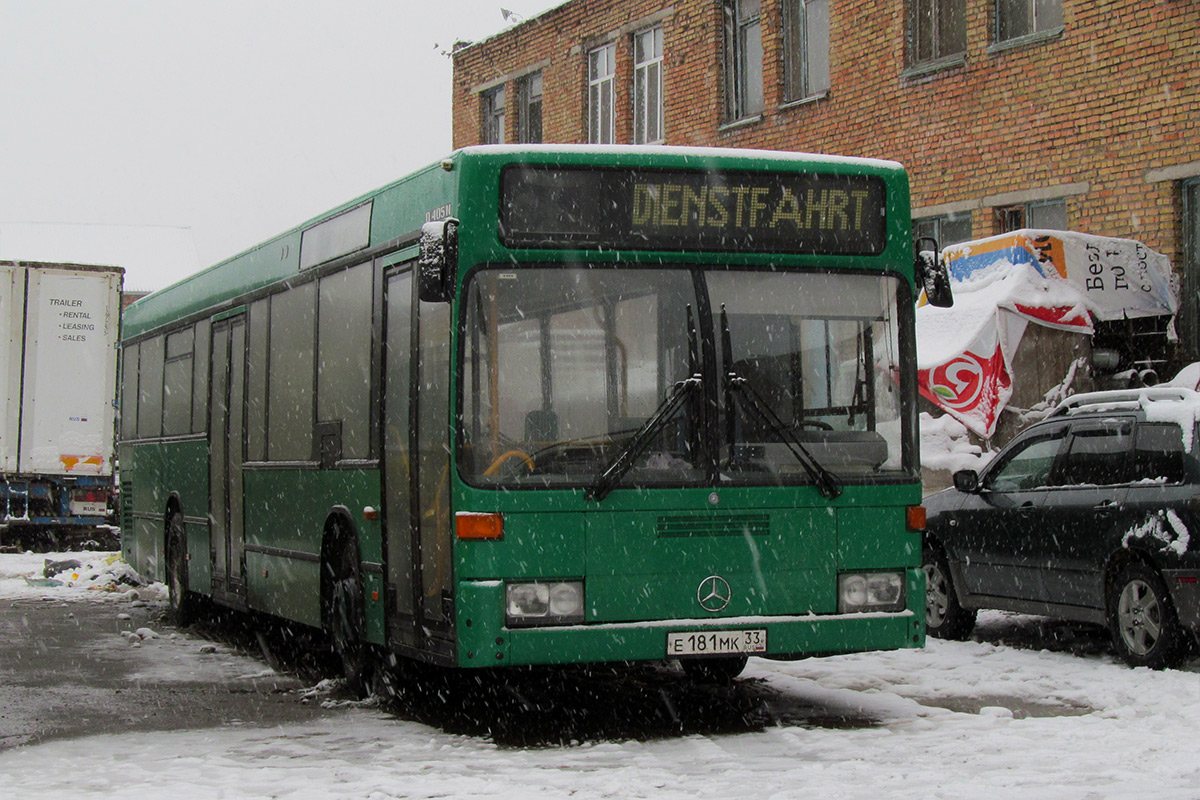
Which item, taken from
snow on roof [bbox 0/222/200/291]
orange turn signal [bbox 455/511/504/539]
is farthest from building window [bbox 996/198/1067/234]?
snow on roof [bbox 0/222/200/291]

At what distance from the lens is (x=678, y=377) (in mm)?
8367

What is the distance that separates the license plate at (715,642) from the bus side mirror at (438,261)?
207 centimetres

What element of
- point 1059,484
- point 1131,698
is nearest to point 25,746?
point 1131,698

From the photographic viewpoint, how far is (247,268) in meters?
12.9

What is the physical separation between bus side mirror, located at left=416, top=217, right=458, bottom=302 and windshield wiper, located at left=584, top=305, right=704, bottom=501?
3.83 feet

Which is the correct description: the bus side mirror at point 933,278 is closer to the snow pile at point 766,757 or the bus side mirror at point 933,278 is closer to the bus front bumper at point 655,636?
the bus front bumper at point 655,636

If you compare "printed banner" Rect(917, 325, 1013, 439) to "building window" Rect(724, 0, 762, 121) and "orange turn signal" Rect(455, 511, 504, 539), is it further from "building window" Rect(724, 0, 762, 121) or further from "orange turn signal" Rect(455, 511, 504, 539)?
"orange turn signal" Rect(455, 511, 504, 539)

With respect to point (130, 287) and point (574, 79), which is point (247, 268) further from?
point (130, 287)

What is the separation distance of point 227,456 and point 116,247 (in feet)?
217

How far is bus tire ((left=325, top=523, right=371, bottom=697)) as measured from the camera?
9.96 meters

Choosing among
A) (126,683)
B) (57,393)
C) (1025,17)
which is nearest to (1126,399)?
(126,683)

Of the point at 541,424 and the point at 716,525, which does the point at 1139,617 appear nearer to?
the point at 716,525

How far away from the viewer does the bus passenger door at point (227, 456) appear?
1288cm

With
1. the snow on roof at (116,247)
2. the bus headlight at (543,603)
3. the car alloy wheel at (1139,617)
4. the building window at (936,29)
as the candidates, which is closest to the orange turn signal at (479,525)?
the bus headlight at (543,603)
